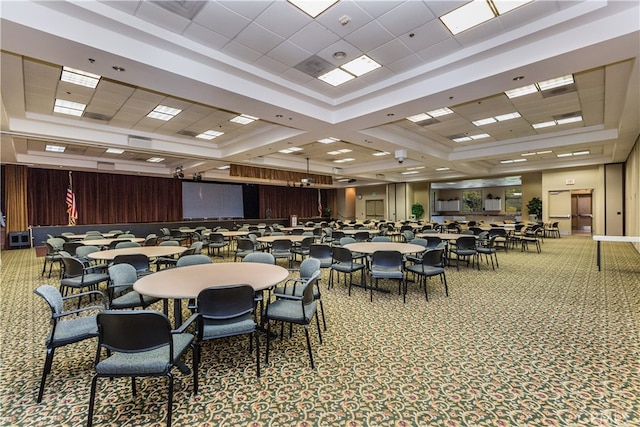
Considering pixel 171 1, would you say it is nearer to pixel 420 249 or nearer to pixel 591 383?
pixel 420 249

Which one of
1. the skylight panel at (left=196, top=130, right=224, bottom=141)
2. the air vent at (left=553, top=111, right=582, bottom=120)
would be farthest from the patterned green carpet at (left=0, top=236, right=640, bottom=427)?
the skylight panel at (left=196, top=130, right=224, bottom=141)

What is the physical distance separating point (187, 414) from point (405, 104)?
5.71m

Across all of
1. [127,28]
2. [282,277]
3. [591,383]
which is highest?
[127,28]

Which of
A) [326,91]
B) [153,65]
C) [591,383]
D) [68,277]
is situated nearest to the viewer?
[591,383]

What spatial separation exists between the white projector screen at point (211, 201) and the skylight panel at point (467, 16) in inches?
646

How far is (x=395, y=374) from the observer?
113 inches

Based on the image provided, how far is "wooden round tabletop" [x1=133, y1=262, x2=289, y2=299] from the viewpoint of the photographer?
2715 mm

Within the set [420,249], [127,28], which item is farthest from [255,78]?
[420,249]

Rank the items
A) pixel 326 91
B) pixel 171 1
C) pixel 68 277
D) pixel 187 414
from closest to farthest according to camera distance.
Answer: pixel 187 414
pixel 171 1
pixel 68 277
pixel 326 91

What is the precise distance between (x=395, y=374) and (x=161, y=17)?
504 cm

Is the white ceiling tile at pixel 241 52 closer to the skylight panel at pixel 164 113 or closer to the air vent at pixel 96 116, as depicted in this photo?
the skylight panel at pixel 164 113

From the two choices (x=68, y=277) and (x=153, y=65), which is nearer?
(x=153, y=65)

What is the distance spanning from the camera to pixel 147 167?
14.0m

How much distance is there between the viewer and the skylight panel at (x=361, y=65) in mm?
4941
